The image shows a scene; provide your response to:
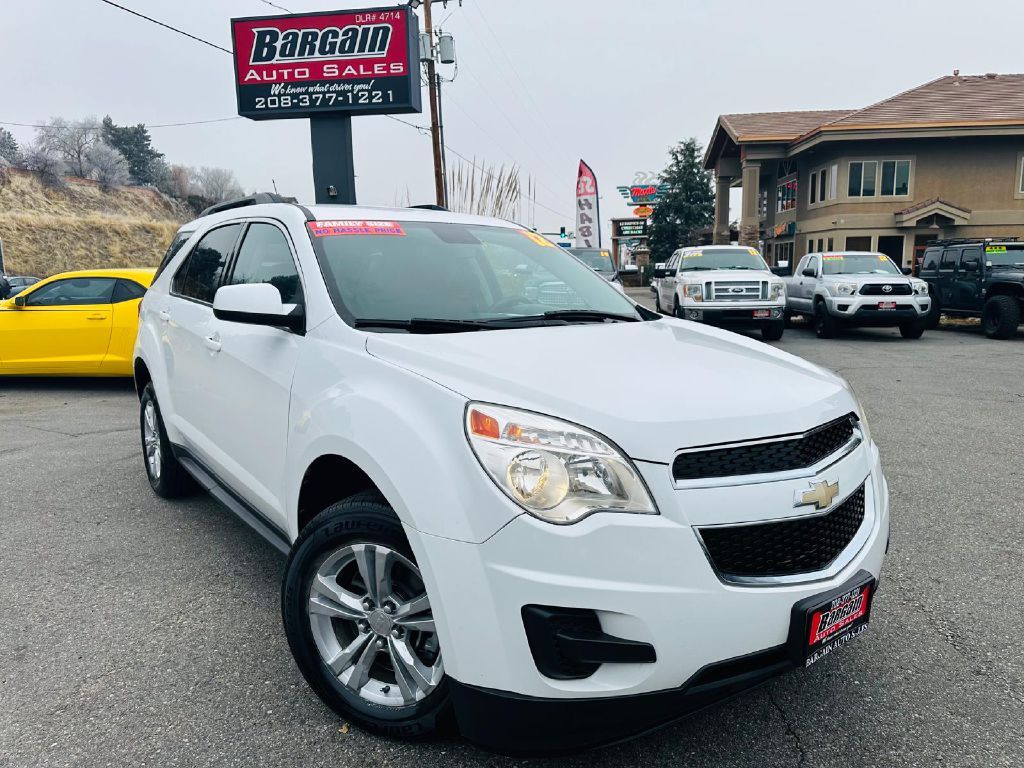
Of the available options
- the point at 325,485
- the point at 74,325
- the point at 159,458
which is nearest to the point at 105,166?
the point at 74,325

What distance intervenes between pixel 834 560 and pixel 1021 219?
3110 cm

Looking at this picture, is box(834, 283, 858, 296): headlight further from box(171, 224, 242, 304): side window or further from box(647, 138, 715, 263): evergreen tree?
box(647, 138, 715, 263): evergreen tree

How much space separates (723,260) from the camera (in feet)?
48.7

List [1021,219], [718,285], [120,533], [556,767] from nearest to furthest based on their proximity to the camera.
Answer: [556,767] < [120,533] < [718,285] < [1021,219]

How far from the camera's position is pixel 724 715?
8.36 ft

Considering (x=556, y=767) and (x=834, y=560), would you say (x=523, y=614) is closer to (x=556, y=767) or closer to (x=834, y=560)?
(x=556, y=767)

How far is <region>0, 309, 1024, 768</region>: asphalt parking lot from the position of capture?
7.79 feet

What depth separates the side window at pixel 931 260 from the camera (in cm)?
1587

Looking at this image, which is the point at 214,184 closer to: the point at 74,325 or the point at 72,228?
the point at 72,228

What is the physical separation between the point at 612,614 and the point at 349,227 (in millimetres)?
2076

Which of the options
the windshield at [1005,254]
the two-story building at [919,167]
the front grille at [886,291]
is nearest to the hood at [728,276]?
the front grille at [886,291]

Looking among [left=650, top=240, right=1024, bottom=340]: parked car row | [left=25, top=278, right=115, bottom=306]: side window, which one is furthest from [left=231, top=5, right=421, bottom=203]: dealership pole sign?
[left=25, top=278, right=115, bottom=306]: side window

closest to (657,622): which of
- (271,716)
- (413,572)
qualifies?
(413,572)

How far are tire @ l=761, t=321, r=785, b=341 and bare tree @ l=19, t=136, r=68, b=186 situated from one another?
65.2 meters
